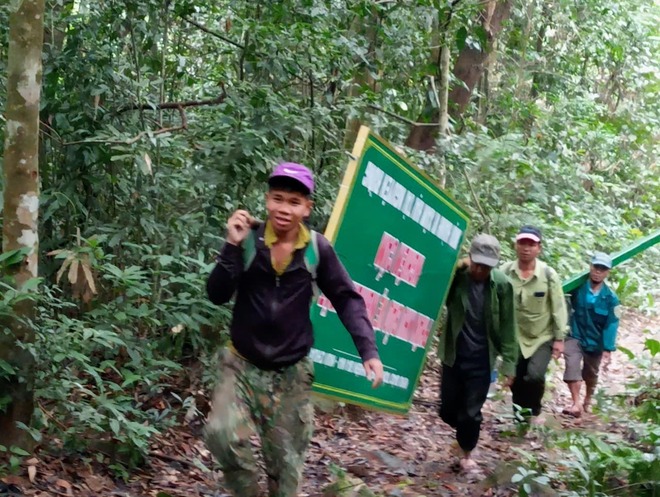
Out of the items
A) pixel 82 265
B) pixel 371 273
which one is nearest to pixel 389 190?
pixel 371 273

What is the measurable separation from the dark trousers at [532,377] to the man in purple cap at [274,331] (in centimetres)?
359

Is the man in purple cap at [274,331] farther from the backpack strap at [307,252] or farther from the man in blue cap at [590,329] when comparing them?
the man in blue cap at [590,329]

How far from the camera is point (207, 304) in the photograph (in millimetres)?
5793

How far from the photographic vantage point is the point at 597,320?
843 centimetres

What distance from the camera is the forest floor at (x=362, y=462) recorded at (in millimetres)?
4918

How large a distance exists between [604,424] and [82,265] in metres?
5.04

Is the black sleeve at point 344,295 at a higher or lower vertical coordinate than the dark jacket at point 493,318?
lower

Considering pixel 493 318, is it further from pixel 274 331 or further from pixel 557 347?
pixel 274 331

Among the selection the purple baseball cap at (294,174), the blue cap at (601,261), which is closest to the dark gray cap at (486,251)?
the purple baseball cap at (294,174)

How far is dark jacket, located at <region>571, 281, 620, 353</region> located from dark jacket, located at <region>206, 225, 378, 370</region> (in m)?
5.15

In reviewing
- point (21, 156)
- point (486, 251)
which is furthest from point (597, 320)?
point (21, 156)

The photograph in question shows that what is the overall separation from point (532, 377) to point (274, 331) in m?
3.91

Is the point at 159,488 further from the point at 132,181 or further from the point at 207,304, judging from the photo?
the point at 132,181

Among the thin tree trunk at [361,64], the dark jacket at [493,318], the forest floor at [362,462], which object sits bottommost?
the forest floor at [362,462]
